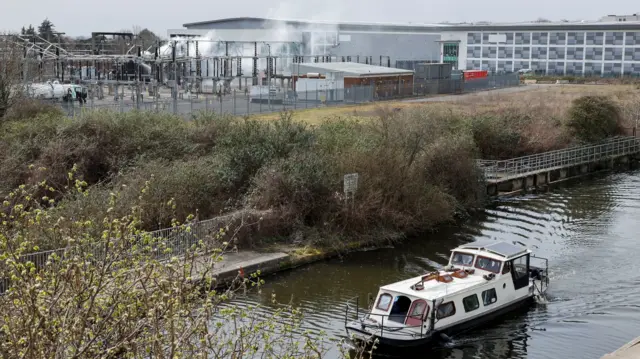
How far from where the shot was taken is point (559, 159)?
191 ft

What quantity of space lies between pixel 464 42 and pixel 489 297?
10350cm

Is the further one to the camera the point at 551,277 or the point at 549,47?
the point at 549,47

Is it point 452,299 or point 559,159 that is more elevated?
point 559,159

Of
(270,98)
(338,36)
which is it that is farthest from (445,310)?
(338,36)

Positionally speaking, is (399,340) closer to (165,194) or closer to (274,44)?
(165,194)

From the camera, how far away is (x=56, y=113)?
47219 millimetres

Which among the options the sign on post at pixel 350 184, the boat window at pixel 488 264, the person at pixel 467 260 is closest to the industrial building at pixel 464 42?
the sign on post at pixel 350 184

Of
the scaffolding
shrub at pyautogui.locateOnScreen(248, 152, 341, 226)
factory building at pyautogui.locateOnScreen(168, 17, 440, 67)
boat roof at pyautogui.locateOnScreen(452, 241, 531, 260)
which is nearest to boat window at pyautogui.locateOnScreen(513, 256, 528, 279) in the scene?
boat roof at pyautogui.locateOnScreen(452, 241, 531, 260)

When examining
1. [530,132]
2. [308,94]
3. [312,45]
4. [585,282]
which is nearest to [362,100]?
[308,94]

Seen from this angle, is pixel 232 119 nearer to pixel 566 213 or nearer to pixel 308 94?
pixel 566 213

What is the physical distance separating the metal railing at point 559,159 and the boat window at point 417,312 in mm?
23648

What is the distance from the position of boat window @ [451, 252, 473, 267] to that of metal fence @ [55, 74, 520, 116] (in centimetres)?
2528

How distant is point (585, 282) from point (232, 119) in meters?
21.7

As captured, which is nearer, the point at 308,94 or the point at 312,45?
the point at 308,94
